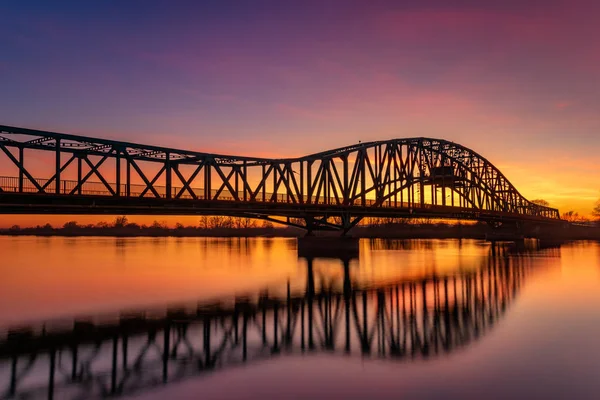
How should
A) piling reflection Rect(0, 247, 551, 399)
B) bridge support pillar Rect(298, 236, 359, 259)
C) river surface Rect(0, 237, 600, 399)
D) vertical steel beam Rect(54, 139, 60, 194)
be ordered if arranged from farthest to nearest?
bridge support pillar Rect(298, 236, 359, 259) → vertical steel beam Rect(54, 139, 60, 194) → piling reflection Rect(0, 247, 551, 399) → river surface Rect(0, 237, 600, 399)

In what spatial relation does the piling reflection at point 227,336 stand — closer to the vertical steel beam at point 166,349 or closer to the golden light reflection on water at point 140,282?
the vertical steel beam at point 166,349

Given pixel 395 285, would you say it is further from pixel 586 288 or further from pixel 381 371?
pixel 381 371

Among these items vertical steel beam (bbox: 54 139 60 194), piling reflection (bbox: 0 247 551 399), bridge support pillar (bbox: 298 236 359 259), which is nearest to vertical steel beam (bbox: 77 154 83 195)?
vertical steel beam (bbox: 54 139 60 194)

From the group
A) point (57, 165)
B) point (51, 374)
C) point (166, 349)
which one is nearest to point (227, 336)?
point (166, 349)

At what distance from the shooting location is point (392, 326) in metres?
26.9

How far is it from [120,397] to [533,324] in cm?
2175

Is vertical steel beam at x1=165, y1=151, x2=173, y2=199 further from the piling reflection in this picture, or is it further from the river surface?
the piling reflection

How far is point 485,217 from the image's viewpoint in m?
117

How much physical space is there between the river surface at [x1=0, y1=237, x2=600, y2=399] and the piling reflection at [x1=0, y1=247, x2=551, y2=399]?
0.19m

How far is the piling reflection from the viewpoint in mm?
18422

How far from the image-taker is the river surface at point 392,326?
17109 millimetres

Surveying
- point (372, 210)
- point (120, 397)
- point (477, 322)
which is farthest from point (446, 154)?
point (120, 397)

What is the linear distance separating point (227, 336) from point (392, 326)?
28.4 feet

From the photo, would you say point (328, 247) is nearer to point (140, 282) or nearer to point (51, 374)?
point (140, 282)
